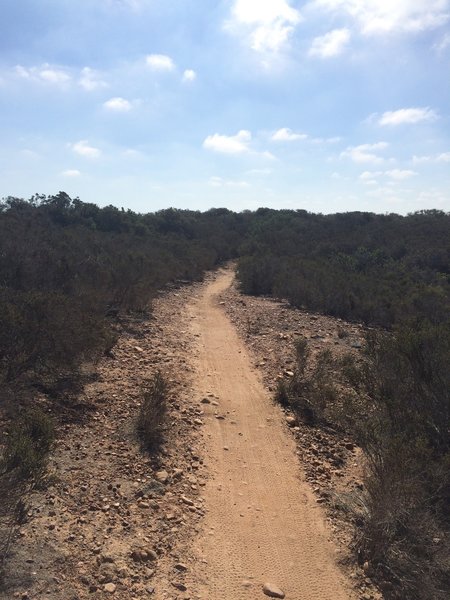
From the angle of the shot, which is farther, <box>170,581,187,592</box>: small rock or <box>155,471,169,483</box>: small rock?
<box>155,471,169,483</box>: small rock

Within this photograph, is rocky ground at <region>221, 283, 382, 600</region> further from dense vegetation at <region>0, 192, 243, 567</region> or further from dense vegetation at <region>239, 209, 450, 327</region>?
dense vegetation at <region>0, 192, 243, 567</region>

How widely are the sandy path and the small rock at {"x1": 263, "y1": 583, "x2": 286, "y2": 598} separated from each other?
7cm

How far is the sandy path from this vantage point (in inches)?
166

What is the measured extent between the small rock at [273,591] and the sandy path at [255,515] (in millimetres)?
72

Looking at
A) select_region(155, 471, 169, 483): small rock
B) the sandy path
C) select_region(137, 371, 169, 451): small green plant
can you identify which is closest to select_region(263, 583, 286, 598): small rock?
the sandy path

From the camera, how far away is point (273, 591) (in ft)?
13.4

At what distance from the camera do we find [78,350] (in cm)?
828

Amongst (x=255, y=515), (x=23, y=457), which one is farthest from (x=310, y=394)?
(x=23, y=457)

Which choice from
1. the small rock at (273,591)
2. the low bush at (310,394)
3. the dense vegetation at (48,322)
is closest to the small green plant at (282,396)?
the low bush at (310,394)

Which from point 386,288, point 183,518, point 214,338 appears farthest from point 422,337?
point 386,288

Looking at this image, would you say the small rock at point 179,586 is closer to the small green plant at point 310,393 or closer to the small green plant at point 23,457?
the small green plant at point 23,457

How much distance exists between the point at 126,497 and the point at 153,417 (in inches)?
64.0

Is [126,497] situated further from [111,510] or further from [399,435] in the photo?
[399,435]

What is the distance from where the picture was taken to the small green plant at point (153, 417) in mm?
6551
